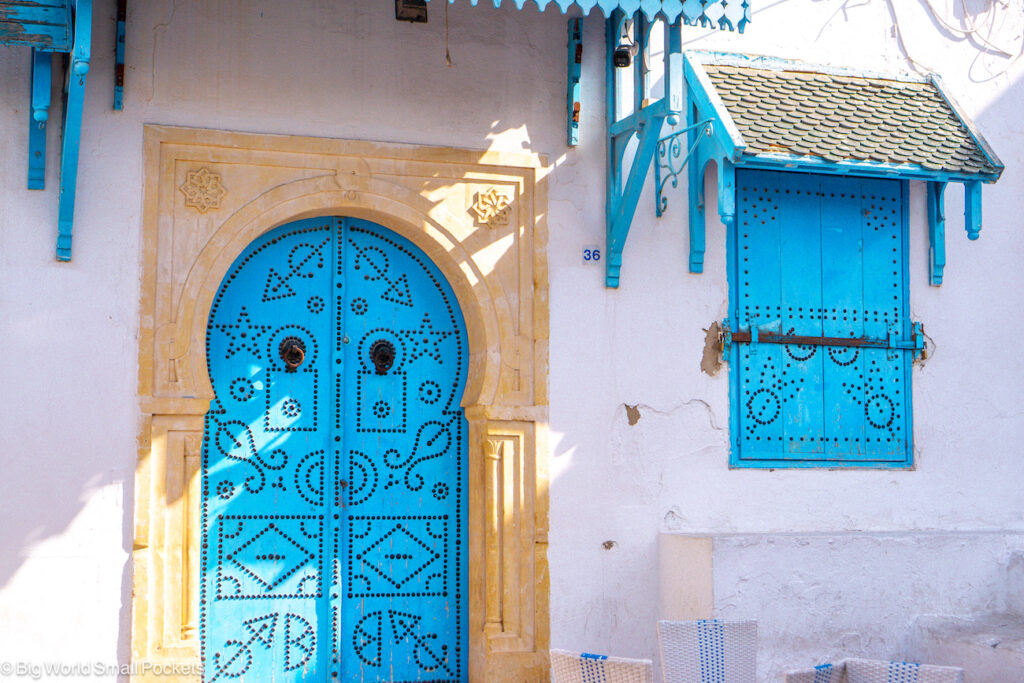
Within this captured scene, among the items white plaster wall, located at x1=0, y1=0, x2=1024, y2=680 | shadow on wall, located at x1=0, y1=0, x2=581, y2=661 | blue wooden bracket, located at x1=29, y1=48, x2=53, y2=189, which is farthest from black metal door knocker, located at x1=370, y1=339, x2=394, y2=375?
blue wooden bracket, located at x1=29, y1=48, x2=53, y2=189

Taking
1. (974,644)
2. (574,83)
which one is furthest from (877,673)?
(574,83)

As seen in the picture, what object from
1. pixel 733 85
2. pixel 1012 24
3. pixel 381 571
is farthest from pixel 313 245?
pixel 1012 24

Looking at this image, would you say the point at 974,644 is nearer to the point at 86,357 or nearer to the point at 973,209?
the point at 973,209

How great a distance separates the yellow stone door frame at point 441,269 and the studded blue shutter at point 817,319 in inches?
50.2

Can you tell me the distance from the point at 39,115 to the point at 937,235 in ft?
→ 16.8

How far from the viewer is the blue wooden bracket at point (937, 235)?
23.6 ft

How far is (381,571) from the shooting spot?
6449mm

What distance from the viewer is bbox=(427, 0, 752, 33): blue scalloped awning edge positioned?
19.0ft

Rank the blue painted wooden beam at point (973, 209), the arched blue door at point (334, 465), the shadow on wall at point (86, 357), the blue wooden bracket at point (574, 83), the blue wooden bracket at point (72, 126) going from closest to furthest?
the blue wooden bracket at point (72, 126) < the shadow on wall at point (86, 357) < the arched blue door at point (334, 465) < the blue wooden bracket at point (574, 83) < the blue painted wooden beam at point (973, 209)

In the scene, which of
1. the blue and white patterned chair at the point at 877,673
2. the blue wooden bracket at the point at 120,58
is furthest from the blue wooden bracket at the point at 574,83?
the blue and white patterned chair at the point at 877,673

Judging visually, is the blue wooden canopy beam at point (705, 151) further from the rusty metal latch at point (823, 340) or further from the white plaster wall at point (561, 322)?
the rusty metal latch at point (823, 340)

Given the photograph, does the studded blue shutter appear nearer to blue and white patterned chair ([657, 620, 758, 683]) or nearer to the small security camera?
the small security camera

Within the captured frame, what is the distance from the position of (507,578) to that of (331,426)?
1273 mm

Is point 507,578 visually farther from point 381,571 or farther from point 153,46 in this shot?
point 153,46
